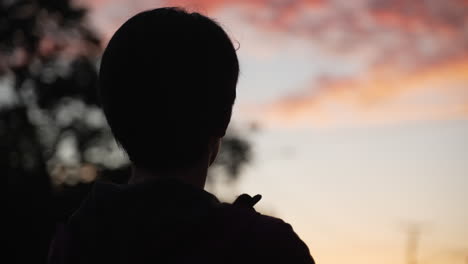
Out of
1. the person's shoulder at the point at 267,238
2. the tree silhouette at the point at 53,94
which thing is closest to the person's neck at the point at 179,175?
the person's shoulder at the point at 267,238

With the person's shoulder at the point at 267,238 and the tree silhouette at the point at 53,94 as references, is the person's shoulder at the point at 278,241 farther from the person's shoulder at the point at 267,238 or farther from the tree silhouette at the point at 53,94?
the tree silhouette at the point at 53,94

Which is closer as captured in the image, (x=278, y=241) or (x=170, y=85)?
(x=278, y=241)

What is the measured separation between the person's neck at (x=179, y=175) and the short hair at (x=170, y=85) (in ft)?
0.06

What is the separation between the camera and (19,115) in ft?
105

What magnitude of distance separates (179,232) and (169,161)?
0.26 metres

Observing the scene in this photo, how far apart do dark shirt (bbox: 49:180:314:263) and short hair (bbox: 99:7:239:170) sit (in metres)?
0.14

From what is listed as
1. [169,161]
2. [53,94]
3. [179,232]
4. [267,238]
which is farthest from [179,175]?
[53,94]

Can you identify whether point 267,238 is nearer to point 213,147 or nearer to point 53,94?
point 213,147

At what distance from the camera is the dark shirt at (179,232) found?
7.27 feet

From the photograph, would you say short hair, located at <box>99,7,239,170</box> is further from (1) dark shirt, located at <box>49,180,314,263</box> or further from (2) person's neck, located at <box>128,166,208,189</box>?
(1) dark shirt, located at <box>49,180,314,263</box>

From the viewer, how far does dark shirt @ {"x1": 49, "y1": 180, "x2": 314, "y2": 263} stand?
222 centimetres

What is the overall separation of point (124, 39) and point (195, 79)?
0.28 m

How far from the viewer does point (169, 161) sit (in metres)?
2.38

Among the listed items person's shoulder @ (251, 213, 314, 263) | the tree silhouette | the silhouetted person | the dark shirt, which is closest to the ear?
the silhouetted person
